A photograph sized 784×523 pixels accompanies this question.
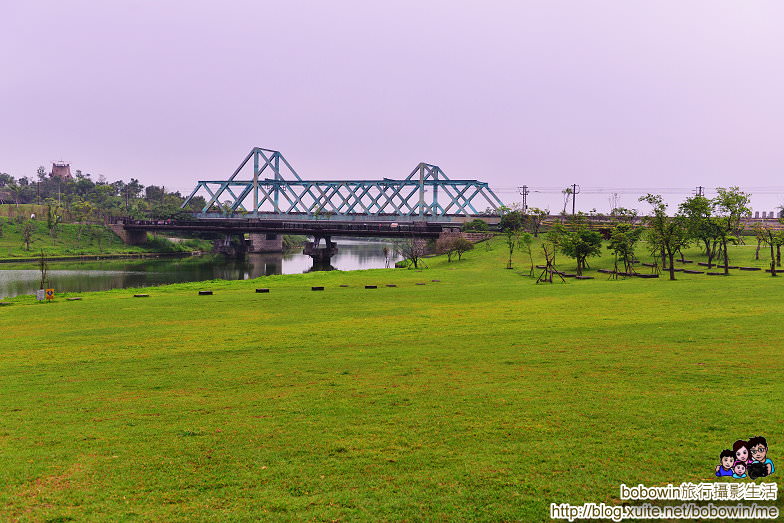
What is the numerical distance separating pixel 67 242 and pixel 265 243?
5828cm

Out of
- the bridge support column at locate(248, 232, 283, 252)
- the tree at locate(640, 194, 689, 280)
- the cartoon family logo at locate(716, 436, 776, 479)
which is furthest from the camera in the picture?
the bridge support column at locate(248, 232, 283, 252)

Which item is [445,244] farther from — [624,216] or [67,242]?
[67,242]

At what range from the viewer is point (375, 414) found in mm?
13141

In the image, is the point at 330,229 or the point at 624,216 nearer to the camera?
the point at 624,216

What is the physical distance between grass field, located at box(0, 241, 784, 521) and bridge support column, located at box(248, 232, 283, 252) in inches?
5889

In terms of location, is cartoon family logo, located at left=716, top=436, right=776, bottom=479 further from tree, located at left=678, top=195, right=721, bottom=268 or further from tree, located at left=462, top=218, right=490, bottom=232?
tree, located at left=462, top=218, right=490, bottom=232

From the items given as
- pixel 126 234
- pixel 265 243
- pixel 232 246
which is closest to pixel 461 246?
pixel 232 246

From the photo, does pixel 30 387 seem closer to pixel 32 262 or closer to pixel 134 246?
pixel 32 262

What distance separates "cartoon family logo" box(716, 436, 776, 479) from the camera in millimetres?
8914

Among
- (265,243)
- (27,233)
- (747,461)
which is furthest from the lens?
(265,243)

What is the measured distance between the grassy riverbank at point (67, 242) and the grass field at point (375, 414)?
112210mm

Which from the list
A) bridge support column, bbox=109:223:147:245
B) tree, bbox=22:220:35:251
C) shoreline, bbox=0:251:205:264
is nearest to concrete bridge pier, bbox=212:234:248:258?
shoreline, bbox=0:251:205:264

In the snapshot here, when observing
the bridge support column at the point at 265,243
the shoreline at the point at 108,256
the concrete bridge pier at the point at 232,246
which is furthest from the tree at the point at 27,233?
the bridge support column at the point at 265,243

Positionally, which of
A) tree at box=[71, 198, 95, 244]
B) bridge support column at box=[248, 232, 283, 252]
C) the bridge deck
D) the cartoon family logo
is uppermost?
tree at box=[71, 198, 95, 244]
